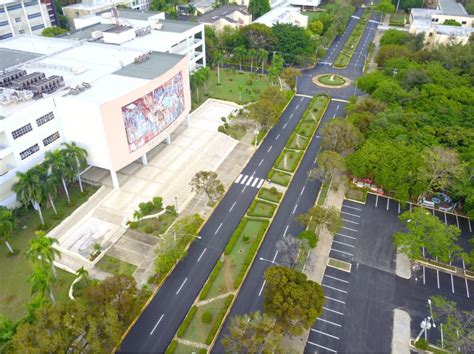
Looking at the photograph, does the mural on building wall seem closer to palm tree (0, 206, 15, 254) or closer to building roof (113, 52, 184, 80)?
building roof (113, 52, 184, 80)

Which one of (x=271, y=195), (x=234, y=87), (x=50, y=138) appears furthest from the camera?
(x=234, y=87)

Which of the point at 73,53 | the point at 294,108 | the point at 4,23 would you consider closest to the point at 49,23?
the point at 4,23

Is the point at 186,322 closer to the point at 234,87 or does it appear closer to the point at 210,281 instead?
the point at 210,281

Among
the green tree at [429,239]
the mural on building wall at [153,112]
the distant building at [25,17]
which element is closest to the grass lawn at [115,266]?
the mural on building wall at [153,112]

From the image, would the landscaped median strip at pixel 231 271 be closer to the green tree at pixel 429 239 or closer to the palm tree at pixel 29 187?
the green tree at pixel 429 239

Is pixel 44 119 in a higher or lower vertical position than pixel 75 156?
higher

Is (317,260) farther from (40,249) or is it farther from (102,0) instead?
(102,0)

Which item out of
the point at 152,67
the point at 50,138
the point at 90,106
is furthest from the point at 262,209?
the point at 50,138
